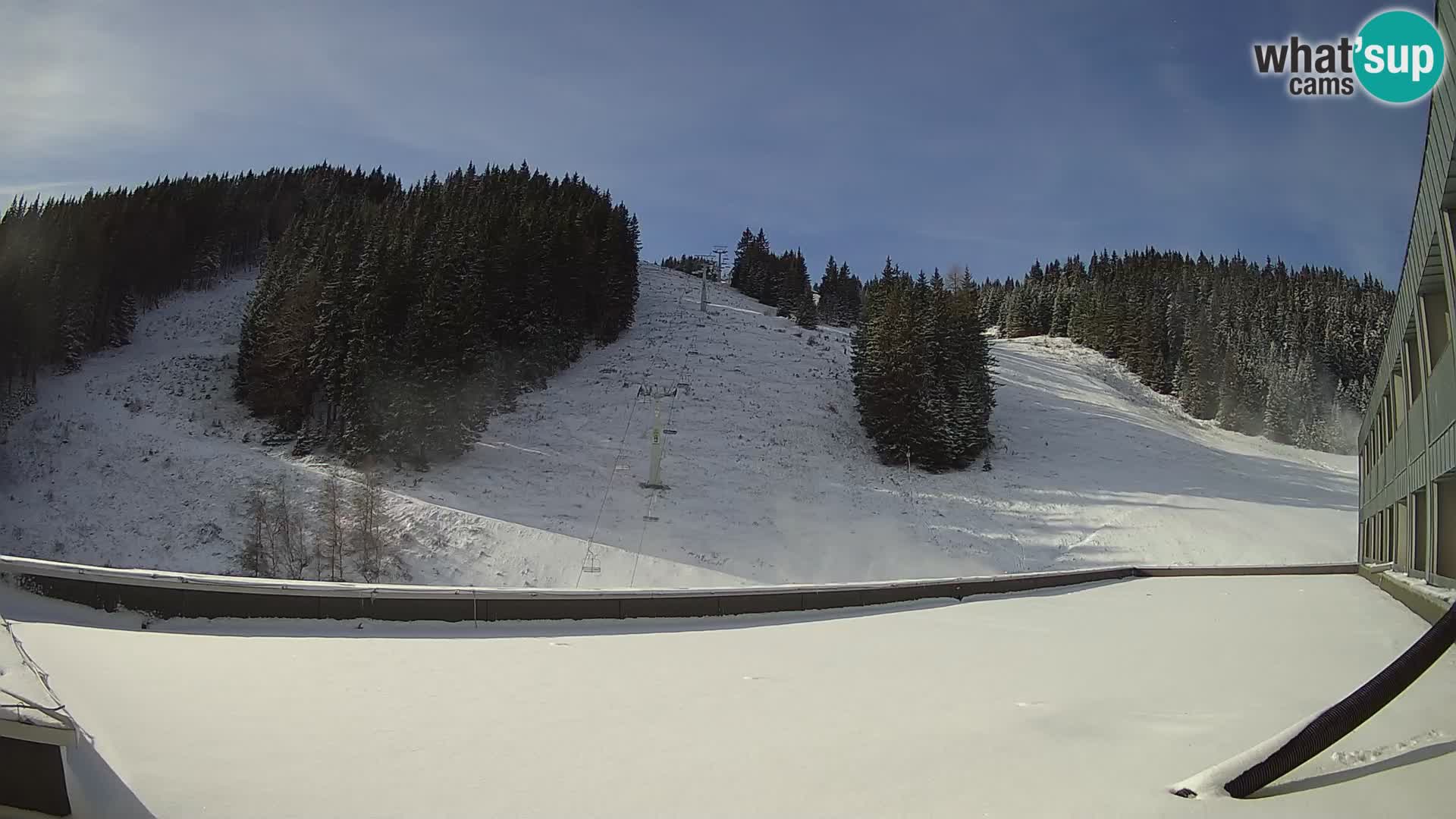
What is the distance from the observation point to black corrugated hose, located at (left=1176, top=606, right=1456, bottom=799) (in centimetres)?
350

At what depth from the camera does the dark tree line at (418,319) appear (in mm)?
35531

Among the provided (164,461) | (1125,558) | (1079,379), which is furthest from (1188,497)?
(164,461)

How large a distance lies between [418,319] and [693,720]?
35.4 m

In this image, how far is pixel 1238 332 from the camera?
85.2m

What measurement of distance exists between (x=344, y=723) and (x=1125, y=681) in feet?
19.1

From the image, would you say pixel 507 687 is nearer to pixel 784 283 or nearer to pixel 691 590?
pixel 691 590

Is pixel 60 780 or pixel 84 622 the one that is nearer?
pixel 60 780

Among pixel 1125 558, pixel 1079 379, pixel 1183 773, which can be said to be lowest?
pixel 1125 558

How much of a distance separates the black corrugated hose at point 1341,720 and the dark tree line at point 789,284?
75.9 meters

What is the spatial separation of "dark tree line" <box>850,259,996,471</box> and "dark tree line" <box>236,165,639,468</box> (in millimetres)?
20248

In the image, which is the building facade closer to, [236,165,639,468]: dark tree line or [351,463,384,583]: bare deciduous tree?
[351,463,384,583]: bare deciduous tree

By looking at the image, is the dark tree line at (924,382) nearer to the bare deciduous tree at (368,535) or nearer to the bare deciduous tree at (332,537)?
the bare deciduous tree at (368,535)

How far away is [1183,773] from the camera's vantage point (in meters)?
4.02

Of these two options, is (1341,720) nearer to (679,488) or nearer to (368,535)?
(368,535)
